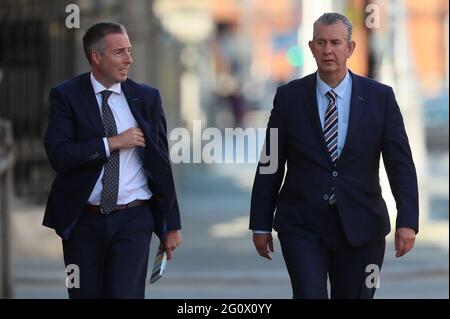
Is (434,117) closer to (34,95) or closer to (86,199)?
(34,95)

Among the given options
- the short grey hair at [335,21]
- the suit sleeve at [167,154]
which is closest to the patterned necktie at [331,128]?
the short grey hair at [335,21]

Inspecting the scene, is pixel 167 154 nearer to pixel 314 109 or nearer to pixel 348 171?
pixel 314 109

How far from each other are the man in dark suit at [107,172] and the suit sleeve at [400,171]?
1.06 m

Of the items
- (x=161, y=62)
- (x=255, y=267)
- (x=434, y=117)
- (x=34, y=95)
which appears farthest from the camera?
(x=434, y=117)

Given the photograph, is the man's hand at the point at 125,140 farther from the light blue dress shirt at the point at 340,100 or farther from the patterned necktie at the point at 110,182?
the light blue dress shirt at the point at 340,100

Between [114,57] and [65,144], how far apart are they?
0.47m

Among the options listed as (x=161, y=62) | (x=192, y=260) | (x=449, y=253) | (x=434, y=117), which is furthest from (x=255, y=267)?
(x=434, y=117)

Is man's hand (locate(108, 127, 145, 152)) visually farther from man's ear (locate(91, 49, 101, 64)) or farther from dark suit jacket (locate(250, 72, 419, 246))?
dark suit jacket (locate(250, 72, 419, 246))

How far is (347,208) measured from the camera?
6.13m

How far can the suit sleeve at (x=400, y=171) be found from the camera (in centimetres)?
613

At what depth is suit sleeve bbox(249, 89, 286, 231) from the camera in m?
6.28

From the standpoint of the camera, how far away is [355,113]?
6184 millimetres

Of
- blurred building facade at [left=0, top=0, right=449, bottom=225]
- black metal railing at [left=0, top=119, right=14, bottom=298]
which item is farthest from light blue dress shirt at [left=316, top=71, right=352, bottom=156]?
black metal railing at [left=0, top=119, right=14, bottom=298]

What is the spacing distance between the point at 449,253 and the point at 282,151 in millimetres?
7637
